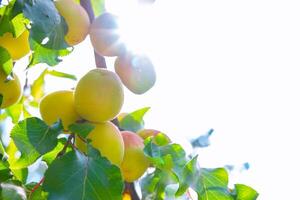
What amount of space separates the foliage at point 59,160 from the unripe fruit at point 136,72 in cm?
11

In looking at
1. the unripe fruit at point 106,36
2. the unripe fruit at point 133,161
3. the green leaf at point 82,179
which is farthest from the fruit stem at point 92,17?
the green leaf at point 82,179

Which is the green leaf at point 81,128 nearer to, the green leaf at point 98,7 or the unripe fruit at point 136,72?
the unripe fruit at point 136,72

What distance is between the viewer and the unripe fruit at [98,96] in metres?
0.81

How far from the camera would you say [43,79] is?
1215 mm

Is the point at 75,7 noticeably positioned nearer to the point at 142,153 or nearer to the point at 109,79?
the point at 109,79

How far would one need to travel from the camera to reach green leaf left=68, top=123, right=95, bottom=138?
737mm

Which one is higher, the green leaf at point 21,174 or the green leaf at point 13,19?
the green leaf at point 13,19

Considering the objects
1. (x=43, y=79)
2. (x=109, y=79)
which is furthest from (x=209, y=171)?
(x=43, y=79)

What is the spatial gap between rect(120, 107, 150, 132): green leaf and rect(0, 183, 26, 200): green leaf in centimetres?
37

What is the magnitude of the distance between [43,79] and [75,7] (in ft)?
1.36

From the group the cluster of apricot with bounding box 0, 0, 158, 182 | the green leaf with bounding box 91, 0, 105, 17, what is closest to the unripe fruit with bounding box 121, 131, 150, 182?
the cluster of apricot with bounding box 0, 0, 158, 182

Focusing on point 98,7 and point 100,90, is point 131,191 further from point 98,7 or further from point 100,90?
point 98,7

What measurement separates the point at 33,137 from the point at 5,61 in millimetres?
128

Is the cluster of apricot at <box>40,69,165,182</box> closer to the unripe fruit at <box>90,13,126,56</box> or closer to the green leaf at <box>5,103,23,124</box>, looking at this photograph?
the unripe fruit at <box>90,13,126,56</box>
